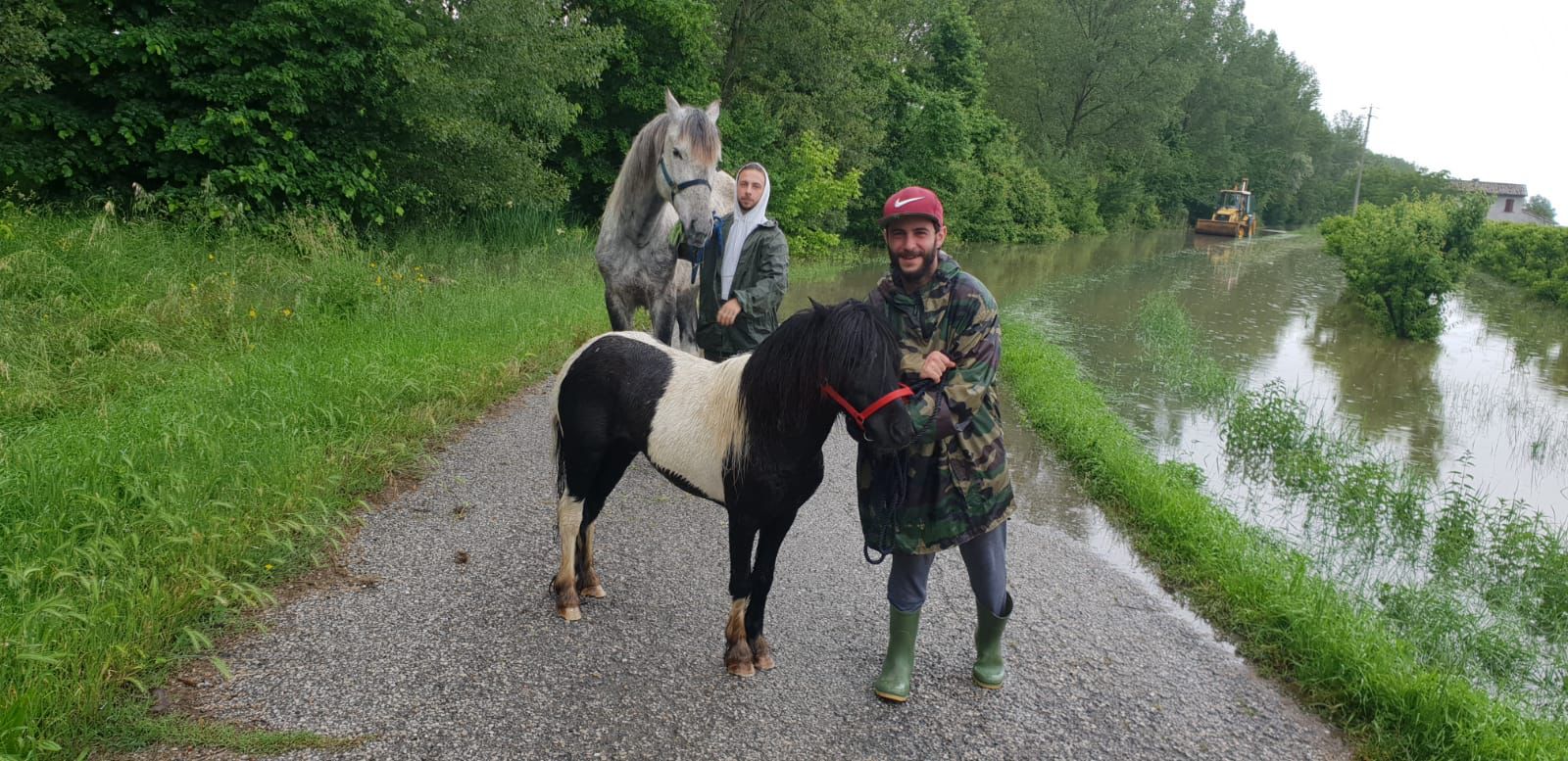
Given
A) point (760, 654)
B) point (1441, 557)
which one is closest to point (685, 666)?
point (760, 654)

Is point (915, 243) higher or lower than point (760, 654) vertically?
higher

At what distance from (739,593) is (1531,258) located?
35.3m

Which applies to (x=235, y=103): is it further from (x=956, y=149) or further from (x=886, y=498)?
(x=956, y=149)


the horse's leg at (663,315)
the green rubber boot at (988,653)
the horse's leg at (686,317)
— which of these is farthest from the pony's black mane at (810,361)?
the horse's leg at (686,317)

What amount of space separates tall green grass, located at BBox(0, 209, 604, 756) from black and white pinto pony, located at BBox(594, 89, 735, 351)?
1701 millimetres

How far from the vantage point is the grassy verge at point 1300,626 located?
3.20 metres

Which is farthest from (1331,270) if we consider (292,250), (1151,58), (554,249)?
(292,250)

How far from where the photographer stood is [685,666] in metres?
3.37

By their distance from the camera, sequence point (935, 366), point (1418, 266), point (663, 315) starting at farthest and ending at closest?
point (1418, 266), point (663, 315), point (935, 366)

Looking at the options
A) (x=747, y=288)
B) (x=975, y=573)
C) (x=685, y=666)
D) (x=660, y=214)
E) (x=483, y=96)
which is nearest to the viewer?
(x=975, y=573)

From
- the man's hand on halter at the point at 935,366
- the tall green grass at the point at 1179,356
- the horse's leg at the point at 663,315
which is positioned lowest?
the tall green grass at the point at 1179,356

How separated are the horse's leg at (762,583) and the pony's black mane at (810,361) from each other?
1.33ft

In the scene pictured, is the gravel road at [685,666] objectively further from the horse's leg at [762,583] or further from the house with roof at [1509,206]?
the house with roof at [1509,206]

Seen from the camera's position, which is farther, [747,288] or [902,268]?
[747,288]
